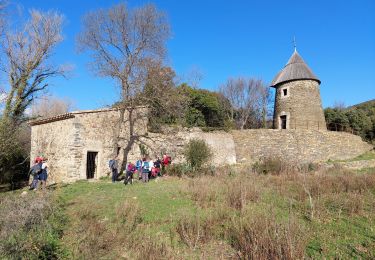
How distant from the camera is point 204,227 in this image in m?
5.68

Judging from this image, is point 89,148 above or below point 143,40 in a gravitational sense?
below

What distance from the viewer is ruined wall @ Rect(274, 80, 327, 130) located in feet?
72.3

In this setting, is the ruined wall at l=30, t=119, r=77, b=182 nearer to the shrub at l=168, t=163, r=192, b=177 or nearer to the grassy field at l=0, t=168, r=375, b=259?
the shrub at l=168, t=163, r=192, b=177

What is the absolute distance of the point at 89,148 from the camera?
14.7 metres

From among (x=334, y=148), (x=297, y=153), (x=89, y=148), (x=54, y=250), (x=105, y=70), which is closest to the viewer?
(x=54, y=250)

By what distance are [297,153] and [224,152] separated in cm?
530

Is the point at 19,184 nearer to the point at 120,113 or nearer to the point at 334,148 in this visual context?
the point at 120,113

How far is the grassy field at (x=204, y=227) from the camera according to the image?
14.8ft

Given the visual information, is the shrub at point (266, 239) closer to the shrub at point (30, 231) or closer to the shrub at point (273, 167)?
the shrub at point (30, 231)

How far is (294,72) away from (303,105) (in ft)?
9.88

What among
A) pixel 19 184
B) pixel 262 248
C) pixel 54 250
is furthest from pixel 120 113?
pixel 262 248

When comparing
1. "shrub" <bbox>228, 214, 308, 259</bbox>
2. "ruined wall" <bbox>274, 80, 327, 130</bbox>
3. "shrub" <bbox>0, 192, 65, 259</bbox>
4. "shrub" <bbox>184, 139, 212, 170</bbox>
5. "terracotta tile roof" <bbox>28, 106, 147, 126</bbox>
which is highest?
"ruined wall" <bbox>274, 80, 327, 130</bbox>

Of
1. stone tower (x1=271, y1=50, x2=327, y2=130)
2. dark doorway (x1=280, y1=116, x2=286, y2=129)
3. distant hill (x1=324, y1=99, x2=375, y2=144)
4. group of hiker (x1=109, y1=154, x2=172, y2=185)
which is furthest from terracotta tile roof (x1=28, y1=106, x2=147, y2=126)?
distant hill (x1=324, y1=99, x2=375, y2=144)

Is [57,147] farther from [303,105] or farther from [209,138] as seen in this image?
[303,105]
